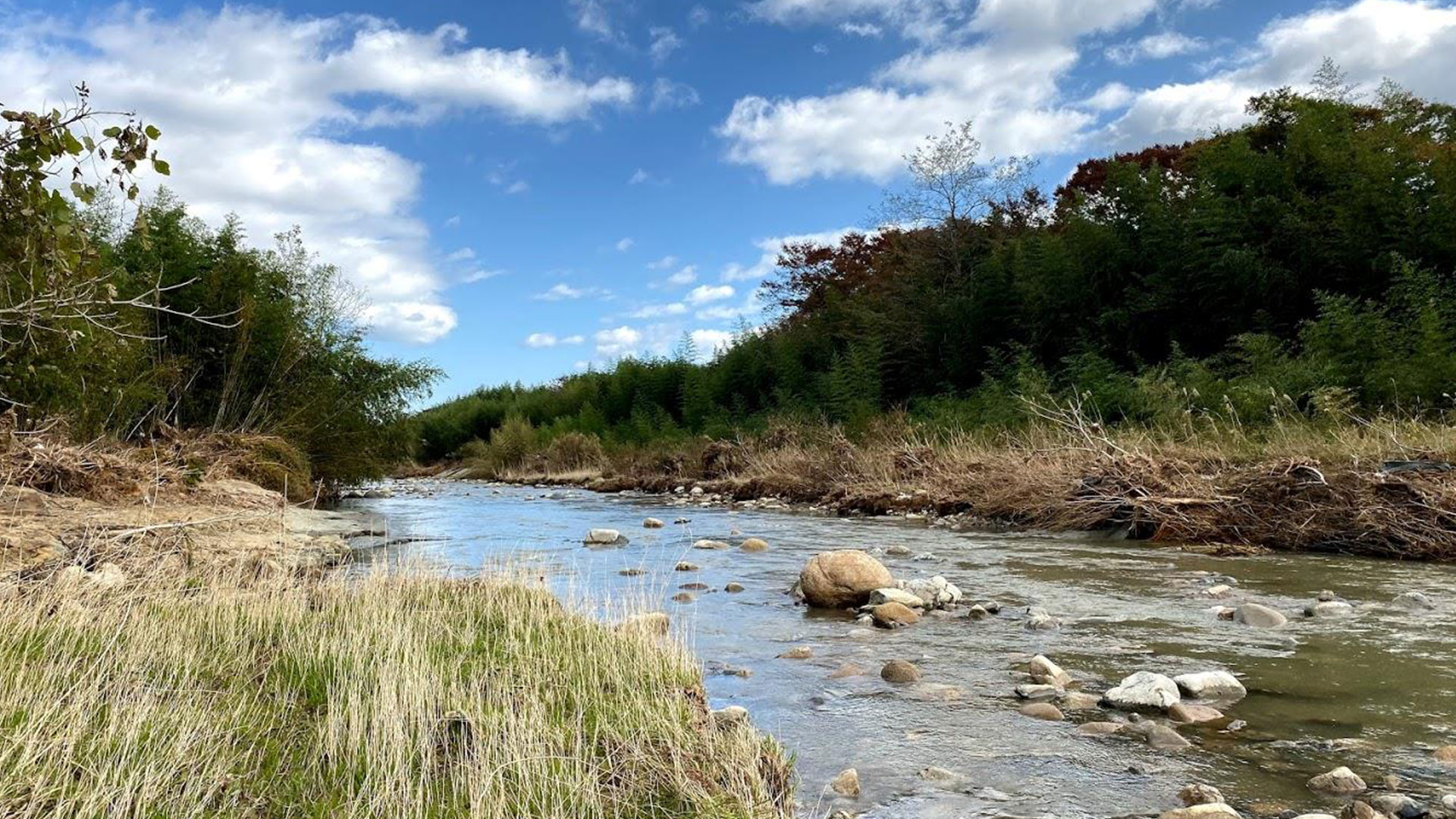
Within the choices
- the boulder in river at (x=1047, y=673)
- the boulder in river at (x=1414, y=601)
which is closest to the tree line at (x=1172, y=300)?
the boulder in river at (x=1414, y=601)

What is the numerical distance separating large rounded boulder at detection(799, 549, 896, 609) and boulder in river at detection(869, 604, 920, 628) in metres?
0.50

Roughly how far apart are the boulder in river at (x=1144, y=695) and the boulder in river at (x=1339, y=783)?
0.85 meters

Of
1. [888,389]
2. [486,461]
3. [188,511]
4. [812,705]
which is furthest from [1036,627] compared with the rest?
[486,461]

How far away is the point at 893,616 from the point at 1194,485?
5.99 m

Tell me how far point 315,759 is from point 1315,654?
Answer: 477 cm

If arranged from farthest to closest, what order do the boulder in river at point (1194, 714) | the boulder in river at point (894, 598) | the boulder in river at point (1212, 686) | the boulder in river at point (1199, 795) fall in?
the boulder in river at point (894, 598) < the boulder in river at point (1212, 686) < the boulder in river at point (1194, 714) < the boulder in river at point (1199, 795)

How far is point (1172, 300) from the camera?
19.1 metres

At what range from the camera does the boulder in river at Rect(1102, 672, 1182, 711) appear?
152 inches

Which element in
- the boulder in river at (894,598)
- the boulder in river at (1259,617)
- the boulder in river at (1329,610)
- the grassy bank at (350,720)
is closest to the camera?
the grassy bank at (350,720)

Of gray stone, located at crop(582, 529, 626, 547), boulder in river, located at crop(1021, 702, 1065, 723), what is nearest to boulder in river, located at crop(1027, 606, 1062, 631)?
boulder in river, located at crop(1021, 702, 1065, 723)

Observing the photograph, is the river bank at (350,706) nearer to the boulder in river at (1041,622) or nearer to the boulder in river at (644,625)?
the boulder in river at (644,625)

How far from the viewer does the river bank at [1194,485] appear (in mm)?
8539

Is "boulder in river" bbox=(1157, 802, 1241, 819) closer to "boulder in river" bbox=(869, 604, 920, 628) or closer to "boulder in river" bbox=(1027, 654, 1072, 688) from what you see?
"boulder in river" bbox=(1027, 654, 1072, 688)

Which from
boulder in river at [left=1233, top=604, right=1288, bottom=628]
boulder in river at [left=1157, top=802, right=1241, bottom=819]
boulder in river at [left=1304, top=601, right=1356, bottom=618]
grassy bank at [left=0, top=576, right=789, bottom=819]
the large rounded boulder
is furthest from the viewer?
the large rounded boulder
